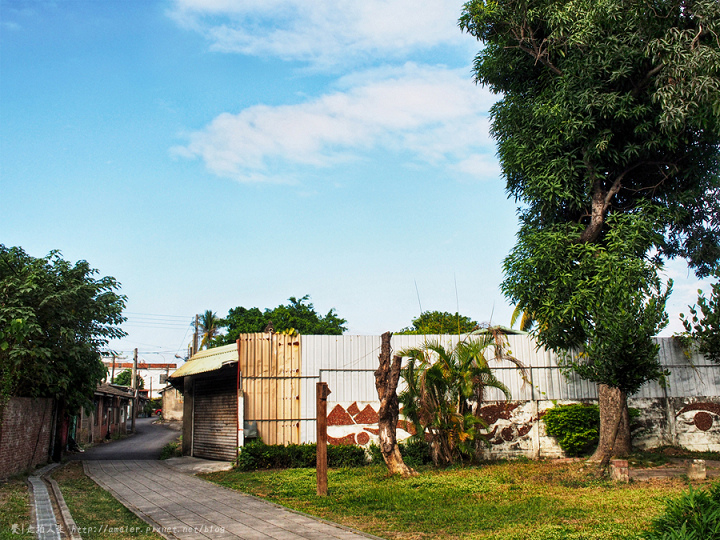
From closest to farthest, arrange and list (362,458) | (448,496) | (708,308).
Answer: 1. (448,496)
2. (708,308)
3. (362,458)

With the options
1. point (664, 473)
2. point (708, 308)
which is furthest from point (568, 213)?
point (664, 473)

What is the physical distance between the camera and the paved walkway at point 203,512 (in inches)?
307

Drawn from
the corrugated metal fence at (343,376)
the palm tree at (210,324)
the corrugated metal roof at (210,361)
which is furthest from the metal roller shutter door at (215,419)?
the palm tree at (210,324)

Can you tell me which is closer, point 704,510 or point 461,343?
point 704,510

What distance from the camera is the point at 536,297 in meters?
15.3

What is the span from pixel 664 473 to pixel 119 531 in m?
10.6

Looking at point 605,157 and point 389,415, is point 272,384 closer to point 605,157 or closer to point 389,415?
point 389,415

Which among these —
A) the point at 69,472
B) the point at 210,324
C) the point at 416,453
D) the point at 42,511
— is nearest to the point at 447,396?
the point at 416,453

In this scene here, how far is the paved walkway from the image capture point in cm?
781

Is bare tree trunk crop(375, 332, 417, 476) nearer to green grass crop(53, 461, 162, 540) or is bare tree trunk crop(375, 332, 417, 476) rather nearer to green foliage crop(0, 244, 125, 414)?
green grass crop(53, 461, 162, 540)

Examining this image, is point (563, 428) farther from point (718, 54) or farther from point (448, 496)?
point (718, 54)

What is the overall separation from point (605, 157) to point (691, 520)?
1160 centimetres

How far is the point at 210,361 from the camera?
59.7 ft

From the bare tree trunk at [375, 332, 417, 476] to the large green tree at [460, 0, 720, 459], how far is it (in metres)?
4.12
